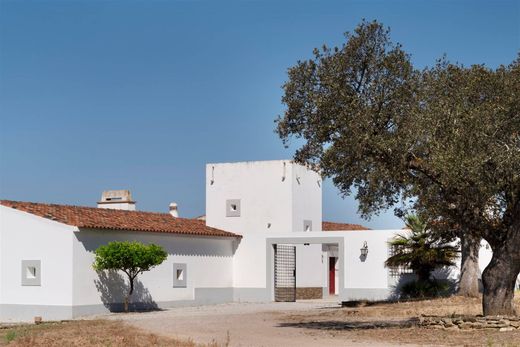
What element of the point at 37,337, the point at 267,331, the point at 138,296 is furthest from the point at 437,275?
the point at 37,337

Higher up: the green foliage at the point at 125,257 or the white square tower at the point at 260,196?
the white square tower at the point at 260,196

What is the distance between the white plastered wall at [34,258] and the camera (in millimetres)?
29109

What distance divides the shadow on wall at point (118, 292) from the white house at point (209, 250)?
39mm

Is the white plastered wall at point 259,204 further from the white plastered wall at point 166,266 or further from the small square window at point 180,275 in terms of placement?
the small square window at point 180,275

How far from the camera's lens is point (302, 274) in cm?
4075

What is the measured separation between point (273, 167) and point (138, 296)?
10.3 metres

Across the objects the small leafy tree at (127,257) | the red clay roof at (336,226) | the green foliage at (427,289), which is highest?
the red clay roof at (336,226)

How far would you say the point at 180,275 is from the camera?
3481cm

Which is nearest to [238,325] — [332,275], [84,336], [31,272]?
[84,336]

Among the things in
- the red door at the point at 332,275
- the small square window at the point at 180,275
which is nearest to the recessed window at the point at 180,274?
the small square window at the point at 180,275

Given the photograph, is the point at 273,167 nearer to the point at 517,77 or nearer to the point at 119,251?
the point at 119,251

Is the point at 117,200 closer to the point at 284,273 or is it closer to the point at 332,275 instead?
the point at 284,273

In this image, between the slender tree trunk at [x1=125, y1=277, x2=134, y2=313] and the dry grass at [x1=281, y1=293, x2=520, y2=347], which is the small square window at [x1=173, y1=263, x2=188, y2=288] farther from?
the dry grass at [x1=281, y1=293, x2=520, y2=347]

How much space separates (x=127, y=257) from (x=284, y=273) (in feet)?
38.3
